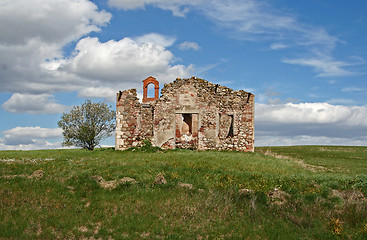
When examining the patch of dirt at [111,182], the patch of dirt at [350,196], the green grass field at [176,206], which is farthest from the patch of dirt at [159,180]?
the patch of dirt at [350,196]

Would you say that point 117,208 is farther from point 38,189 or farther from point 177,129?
point 177,129

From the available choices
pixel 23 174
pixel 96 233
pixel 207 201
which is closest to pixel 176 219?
pixel 207 201

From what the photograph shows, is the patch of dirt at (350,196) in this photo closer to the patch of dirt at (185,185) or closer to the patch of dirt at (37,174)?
the patch of dirt at (185,185)

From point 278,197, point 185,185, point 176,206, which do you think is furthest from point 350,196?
point 176,206

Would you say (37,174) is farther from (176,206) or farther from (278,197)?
(278,197)

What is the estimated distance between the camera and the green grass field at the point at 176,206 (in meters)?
8.07

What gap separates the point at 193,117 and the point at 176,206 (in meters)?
15.4

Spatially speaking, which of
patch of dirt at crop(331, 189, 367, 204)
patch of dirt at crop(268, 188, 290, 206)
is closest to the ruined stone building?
patch of dirt at crop(331, 189, 367, 204)

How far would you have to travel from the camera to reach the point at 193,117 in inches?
955

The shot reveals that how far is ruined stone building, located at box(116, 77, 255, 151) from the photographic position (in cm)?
2388

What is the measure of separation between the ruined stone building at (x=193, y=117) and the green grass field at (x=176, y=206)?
429 inches

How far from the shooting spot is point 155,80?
2856 cm

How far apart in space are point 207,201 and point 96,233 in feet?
11.8

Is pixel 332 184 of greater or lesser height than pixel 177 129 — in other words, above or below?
below
